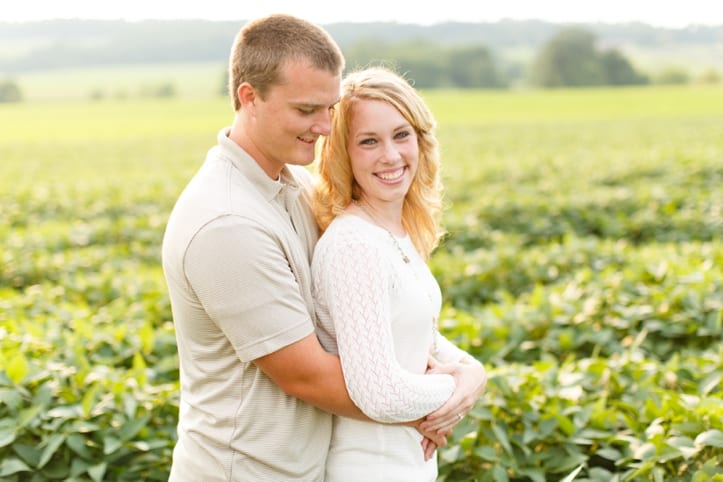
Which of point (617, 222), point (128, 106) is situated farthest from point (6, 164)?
point (128, 106)

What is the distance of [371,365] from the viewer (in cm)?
233

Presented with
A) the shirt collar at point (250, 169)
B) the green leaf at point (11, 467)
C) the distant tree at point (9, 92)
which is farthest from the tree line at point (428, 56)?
the shirt collar at point (250, 169)

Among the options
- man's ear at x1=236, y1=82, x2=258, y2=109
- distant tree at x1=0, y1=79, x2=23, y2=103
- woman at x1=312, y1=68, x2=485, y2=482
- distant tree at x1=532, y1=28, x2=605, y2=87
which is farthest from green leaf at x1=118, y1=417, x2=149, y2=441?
distant tree at x1=532, y1=28, x2=605, y2=87

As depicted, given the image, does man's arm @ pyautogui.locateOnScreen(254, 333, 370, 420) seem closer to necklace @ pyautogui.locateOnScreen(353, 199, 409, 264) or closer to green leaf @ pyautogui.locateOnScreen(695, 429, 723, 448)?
necklace @ pyautogui.locateOnScreen(353, 199, 409, 264)

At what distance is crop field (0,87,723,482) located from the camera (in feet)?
11.4

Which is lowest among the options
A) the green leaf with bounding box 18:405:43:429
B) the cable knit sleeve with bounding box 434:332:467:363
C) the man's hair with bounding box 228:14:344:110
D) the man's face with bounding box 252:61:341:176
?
the green leaf with bounding box 18:405:43:429

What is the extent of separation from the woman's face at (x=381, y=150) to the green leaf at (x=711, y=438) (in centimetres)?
154

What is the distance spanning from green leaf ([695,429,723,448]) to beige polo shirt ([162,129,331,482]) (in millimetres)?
1539

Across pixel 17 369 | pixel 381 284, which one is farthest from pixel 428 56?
pixel 381 284

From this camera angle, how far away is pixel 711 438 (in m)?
3.13

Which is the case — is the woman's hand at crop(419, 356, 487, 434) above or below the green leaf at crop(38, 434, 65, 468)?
above

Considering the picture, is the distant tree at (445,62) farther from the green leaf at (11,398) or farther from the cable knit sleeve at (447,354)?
the cable knit sleeve at (447,354)

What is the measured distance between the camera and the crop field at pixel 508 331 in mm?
3471

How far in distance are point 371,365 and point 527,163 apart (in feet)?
47.6
